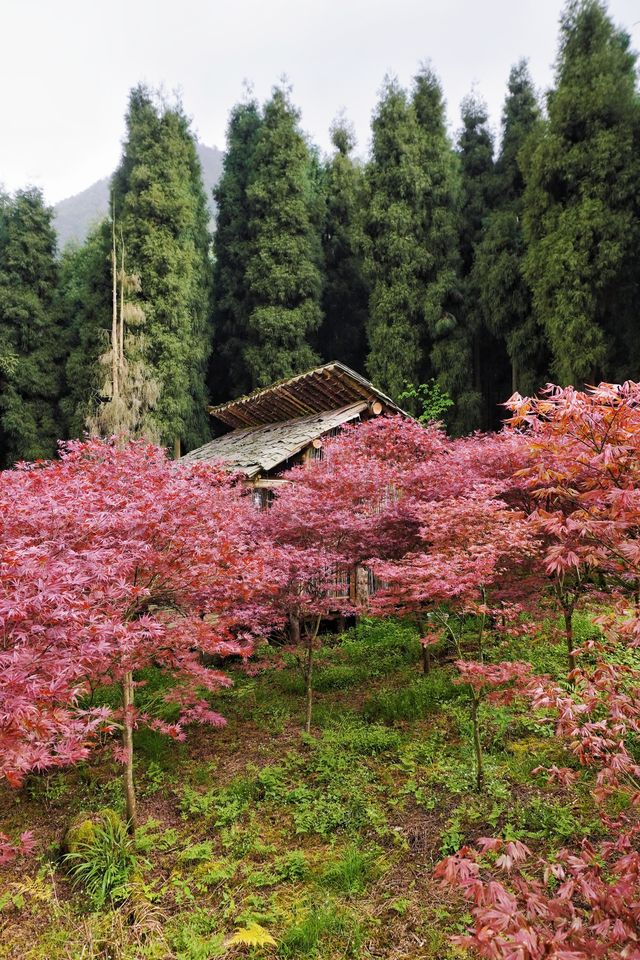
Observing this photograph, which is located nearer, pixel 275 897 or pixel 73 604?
pixel 73 604

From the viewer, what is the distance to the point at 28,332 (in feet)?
57.8

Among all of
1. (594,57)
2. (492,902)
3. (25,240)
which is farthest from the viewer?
(25,240)

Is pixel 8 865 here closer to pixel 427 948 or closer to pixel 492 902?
pixel 427 948

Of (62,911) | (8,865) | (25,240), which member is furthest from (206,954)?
(25,240)

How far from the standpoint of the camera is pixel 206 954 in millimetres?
3072

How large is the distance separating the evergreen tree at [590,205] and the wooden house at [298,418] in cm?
529

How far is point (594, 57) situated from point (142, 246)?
12912 mm

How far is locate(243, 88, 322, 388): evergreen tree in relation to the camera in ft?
57.9

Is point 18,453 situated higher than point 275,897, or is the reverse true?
point 18,453

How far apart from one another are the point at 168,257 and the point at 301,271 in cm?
431

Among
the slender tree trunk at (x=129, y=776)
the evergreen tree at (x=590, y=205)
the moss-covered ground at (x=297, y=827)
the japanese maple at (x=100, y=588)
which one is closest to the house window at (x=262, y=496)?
the japanese maple at (x=100, y=588)

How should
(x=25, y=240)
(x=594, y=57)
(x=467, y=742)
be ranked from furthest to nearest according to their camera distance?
(x=25, y=240) → (x=594, y=57) → (x=467, y=742)

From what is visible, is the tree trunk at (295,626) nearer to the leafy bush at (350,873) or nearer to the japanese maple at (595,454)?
the leafy bush at (350,873)

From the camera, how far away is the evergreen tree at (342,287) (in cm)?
2005
